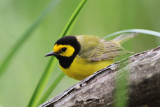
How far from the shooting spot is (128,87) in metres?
1.40

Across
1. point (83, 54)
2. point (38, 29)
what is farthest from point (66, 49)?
point (38, 29)

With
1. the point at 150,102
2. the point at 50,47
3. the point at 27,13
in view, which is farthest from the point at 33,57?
the point at 150,102

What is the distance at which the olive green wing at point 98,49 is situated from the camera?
242 cm

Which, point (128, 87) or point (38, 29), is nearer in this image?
point (128, 87)

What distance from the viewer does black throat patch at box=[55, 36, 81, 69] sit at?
7.68ft

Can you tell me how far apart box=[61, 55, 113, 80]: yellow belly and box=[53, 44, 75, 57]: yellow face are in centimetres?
8

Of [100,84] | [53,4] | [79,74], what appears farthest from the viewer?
[79,74]

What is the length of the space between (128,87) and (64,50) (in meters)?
1.08

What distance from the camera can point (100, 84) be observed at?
1564 millimetres

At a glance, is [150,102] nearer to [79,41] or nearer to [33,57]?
[79,41]

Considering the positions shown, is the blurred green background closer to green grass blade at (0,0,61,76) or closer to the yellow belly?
the yellow belly

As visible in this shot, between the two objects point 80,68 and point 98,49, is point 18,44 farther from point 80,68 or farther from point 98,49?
point 98,49

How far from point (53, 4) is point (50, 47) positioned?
218cm

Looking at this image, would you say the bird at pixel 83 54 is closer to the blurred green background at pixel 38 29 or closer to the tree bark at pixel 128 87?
the blurred green background at pixel 38 29
